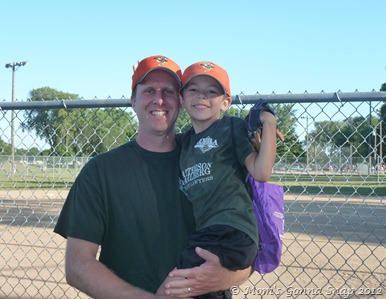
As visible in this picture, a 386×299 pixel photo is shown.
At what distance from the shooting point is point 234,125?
2.24 metres

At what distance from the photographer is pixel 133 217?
2.17 m

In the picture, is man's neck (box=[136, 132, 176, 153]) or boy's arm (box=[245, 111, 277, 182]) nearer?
boy's arm (box=[245, 111, 277, 182])

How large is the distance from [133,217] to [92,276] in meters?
0.32

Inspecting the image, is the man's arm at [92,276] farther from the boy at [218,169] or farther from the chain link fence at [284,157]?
the chain link fence at [284,157]

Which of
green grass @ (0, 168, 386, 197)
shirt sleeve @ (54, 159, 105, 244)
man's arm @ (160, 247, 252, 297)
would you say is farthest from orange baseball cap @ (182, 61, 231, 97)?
green grass @ (0, 168, 386, 197)

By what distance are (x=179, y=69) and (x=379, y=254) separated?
6.37 m

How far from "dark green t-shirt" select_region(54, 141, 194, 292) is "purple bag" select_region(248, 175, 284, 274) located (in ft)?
1.08

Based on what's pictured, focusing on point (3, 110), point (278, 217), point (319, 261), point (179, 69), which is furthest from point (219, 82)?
point (319, 261)

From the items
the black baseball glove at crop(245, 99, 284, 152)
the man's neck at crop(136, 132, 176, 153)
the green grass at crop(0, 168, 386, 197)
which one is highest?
the black baseball glove at crop(245, 99, 284, 152)

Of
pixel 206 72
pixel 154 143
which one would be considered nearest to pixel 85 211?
pixel 154 143

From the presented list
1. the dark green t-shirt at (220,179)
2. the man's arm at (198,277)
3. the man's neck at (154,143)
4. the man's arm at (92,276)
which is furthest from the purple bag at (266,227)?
the man's arm at (92,276)

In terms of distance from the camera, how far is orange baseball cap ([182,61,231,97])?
2.32m

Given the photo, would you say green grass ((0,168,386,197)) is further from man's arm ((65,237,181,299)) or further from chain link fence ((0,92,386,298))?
man's arm ((65,237,181,299))

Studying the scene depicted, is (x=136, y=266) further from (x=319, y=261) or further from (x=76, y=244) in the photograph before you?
(x=319, y=261)
